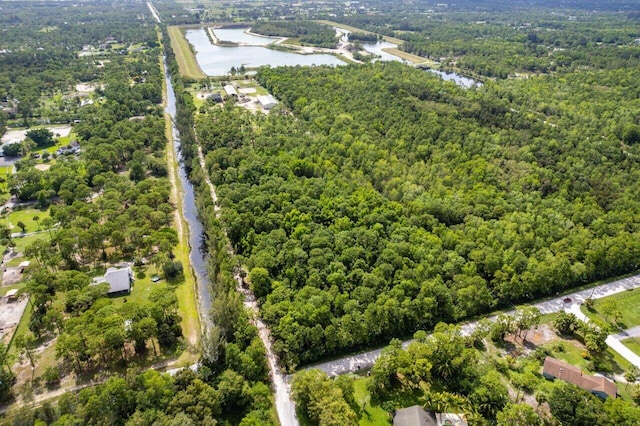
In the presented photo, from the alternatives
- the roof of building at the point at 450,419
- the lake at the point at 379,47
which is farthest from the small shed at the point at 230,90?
the roof of building at the point at 450,419

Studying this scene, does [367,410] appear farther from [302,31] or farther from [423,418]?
[302,31]

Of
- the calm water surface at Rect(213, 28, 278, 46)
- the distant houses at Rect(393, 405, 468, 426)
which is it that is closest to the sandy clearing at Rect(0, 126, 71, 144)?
the distant houses at Rect(393, 405, 468, 426)

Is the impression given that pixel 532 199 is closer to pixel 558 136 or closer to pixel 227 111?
pixel 558 136

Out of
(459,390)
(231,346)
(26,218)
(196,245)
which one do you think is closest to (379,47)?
(196,245)

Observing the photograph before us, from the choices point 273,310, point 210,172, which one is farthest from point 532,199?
point 210,172

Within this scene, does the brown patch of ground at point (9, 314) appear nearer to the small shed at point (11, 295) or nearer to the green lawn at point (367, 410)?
the small shed at point (11, 295)

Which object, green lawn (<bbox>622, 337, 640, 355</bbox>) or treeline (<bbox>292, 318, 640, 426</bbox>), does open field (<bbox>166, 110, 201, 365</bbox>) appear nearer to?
treeline (<bbox>292, 318, 640, 426</bbox>)

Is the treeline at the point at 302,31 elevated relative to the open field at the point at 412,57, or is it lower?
elevated
